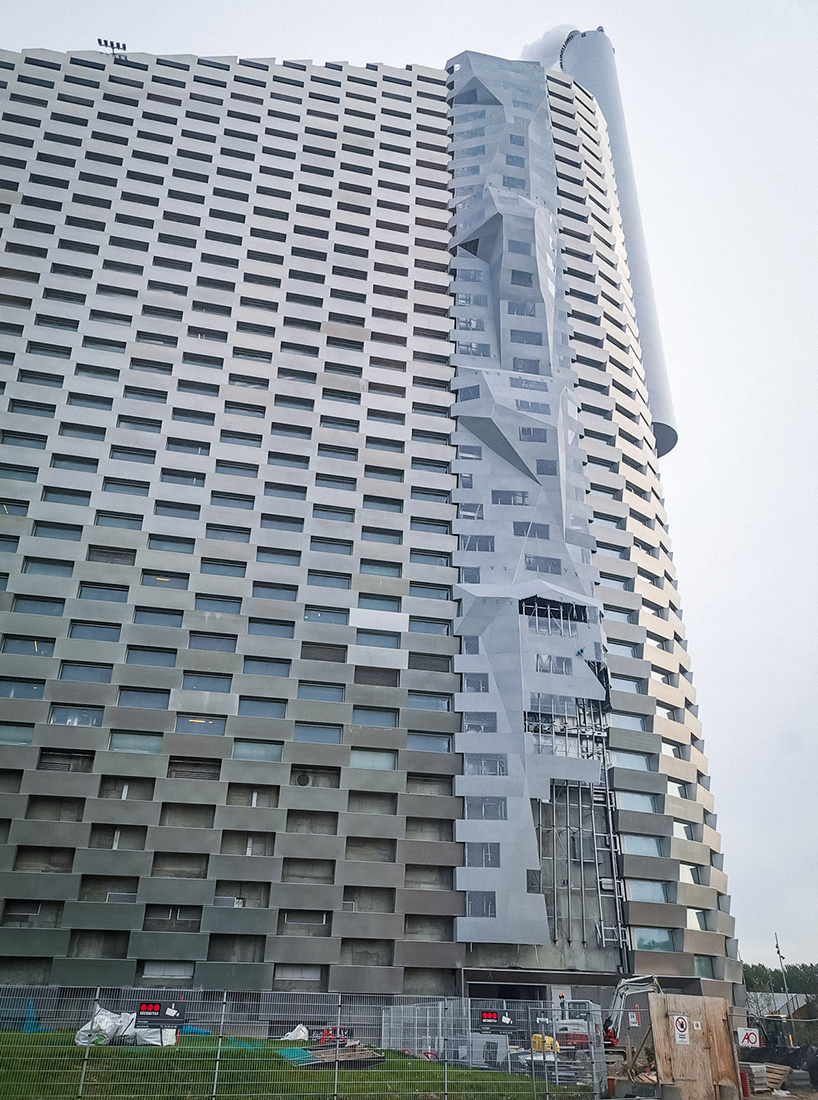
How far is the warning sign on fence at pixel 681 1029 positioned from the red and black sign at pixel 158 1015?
1362 centimetres

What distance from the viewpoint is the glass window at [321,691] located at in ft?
155

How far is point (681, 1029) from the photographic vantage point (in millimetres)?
21125

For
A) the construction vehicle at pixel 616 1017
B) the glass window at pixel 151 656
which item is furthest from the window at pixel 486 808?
the glass window at pixel 151 656

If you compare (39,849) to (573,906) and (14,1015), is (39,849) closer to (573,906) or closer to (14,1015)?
(14,1015)

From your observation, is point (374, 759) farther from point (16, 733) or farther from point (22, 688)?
point (22, 688)

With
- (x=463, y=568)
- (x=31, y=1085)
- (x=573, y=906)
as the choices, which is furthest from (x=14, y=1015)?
(x=463, y=568)

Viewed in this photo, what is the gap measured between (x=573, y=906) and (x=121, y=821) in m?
22.8

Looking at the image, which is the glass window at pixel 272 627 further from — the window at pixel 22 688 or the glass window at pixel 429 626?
the window at pixel 22 688

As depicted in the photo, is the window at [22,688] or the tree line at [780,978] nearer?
the window at [22,688]

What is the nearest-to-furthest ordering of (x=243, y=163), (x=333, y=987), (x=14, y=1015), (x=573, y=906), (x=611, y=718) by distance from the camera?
1. (x=14, y=1015)
2. (x=333, y=987)
3. (x=573, y=906)
4. (x=611, y=718)
5. (x=243, y=163)

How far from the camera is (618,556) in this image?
5622 centimetres

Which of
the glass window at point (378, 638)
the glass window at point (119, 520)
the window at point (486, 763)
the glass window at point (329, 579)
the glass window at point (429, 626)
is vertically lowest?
the window at point (486, 763)

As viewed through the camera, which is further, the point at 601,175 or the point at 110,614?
the point at 601,175

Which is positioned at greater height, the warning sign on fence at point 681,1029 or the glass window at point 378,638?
the glass window at point 378,638
